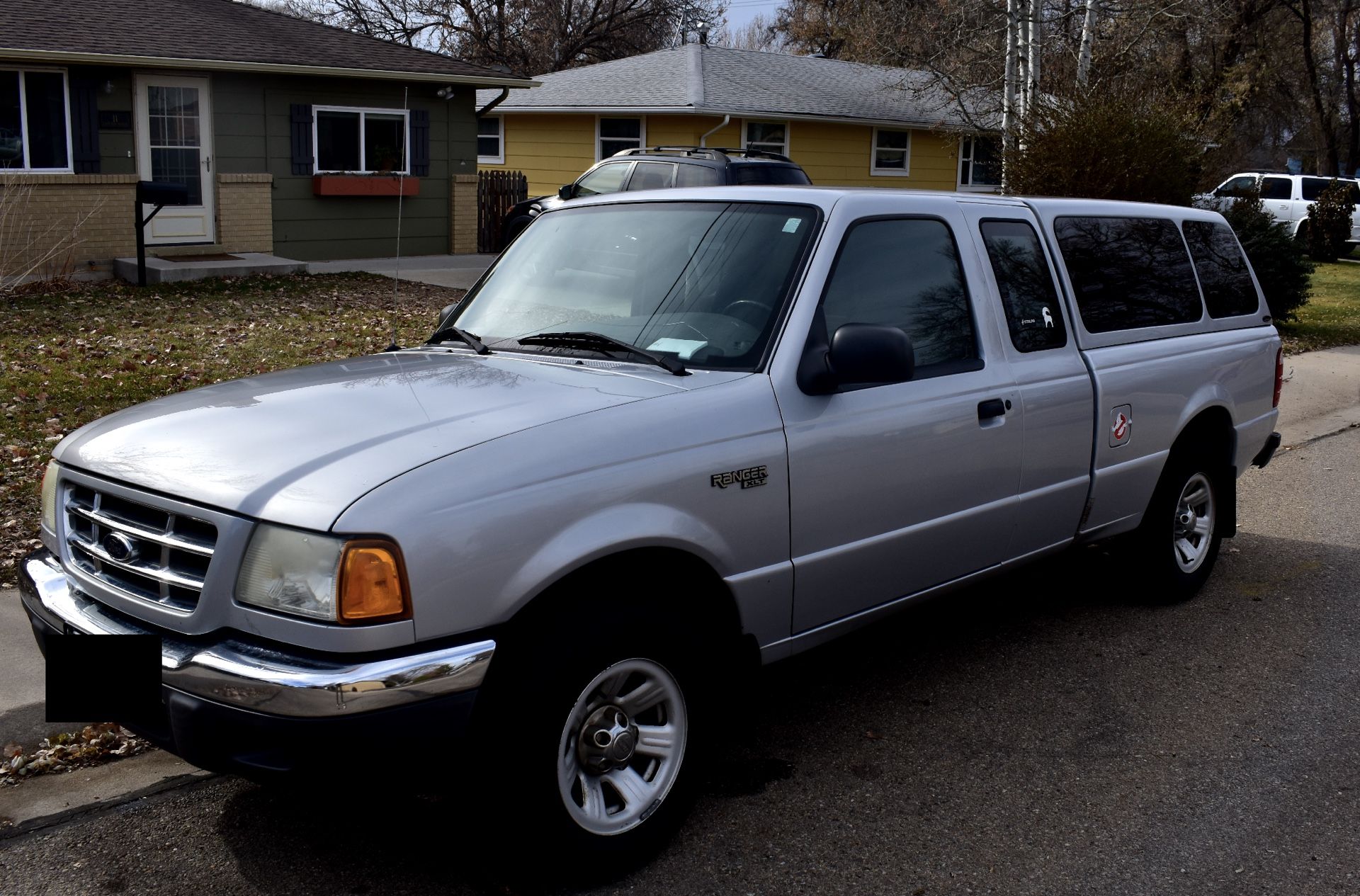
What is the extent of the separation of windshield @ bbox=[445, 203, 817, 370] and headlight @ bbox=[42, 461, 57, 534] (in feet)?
4.72

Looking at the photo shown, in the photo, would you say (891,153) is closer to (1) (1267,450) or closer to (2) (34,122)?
(2) (34,122)

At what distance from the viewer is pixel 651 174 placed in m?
15.0

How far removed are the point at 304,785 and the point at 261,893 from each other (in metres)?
0.63

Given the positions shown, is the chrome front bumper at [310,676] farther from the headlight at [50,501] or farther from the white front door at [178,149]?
the white front door at [178,149]

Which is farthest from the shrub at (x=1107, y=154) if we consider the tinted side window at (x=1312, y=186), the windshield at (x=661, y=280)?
the tinted side window at (x=1312, y=186)

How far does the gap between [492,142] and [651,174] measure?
589 inches

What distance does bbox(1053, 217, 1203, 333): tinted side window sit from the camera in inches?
202

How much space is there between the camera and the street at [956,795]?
3.43 m

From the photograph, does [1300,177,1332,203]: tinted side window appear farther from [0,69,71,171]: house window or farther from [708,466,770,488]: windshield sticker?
[708,466,770,488]: windshield sticker

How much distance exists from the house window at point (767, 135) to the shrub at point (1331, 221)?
1186 cm

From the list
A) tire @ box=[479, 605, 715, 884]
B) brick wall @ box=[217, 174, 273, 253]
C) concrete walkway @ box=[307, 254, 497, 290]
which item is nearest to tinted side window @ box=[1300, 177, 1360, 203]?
concrete walkway @ box=[307, 254, 497, 290]

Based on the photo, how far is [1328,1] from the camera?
3975 centimetres

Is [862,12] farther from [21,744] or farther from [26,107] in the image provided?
[21,744]

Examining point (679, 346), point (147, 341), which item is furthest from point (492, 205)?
point (679, 346)
